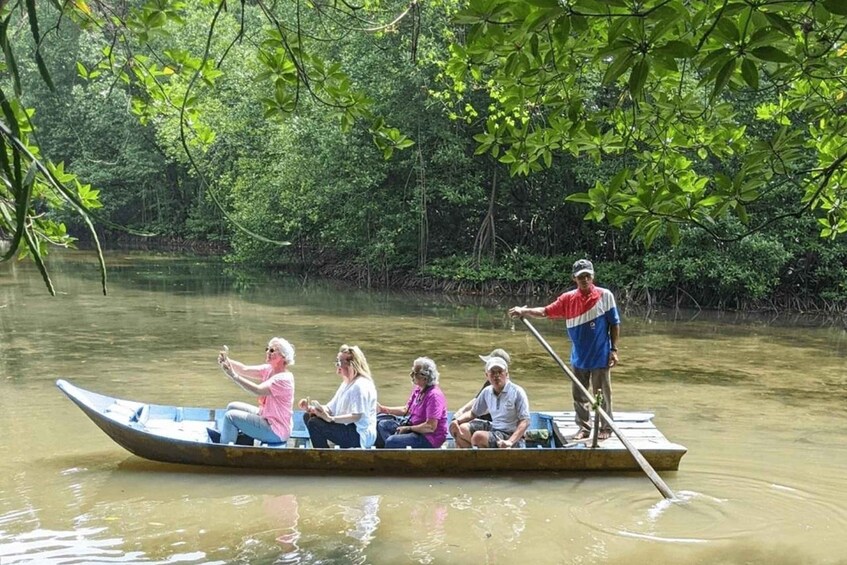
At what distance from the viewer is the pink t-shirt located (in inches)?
264

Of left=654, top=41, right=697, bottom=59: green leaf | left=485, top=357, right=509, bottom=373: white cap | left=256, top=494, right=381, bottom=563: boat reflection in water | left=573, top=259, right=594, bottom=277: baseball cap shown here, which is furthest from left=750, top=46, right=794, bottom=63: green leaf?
left=573, top=259, right=594, bottom=277: baseball cap

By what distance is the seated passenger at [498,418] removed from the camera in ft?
22.6

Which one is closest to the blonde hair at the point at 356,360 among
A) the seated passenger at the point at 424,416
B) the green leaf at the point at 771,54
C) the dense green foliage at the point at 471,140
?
the seated passenger at the point at 424,416

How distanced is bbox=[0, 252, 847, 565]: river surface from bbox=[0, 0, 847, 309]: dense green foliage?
218cm

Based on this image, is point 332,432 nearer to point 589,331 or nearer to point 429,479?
point 429,479

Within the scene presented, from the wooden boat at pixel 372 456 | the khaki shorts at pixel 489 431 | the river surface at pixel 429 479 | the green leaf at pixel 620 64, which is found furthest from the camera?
the khaki shorts at pixel 489 431

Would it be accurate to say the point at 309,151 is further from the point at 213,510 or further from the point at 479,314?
the point at 213,510

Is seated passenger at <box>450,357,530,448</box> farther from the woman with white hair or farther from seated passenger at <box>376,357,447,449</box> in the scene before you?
the woman with white hair

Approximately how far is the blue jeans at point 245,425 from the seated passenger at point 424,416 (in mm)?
1006

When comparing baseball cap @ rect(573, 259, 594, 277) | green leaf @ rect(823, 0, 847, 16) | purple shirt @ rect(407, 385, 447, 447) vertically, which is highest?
green leaf @ rect(823, 0, 847, 16)

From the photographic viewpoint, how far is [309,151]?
2325 cm

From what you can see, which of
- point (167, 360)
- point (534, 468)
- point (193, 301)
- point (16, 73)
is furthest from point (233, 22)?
point (16, 73)

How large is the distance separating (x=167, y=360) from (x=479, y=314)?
27.2 feet

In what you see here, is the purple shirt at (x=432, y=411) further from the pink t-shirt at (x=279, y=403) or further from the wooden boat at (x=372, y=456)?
the pink t-shirt at (x=279, y=403)
